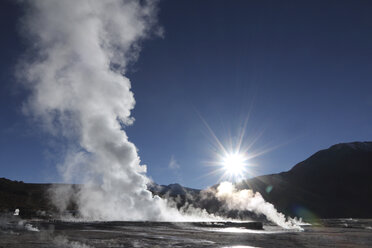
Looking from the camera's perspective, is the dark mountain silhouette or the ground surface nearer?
the ground surface

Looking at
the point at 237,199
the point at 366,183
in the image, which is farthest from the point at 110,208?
the point at 366,183

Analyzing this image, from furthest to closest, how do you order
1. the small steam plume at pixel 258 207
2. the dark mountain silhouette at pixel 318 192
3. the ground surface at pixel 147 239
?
the dark mountain silhouette at pixel 318 192, the small steam plume at pixel 258 207, the ground surface at pixel 147 239

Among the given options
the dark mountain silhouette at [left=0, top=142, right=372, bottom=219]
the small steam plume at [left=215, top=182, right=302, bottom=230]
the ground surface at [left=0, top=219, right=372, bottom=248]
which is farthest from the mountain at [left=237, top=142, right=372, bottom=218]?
the ground surface at [left=0, top=219, right=372, bottom=248]

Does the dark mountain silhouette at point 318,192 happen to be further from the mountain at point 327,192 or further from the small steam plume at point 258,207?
the small steam plume at point 258,207

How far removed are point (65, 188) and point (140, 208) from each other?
127m

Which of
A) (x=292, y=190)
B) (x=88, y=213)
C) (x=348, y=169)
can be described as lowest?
(x=88, y=213)

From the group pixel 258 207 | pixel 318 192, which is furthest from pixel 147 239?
pixel 318 192

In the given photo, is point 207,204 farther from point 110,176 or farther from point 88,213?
point 110,176

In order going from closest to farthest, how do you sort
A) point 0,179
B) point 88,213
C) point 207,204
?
point 88,213 → point 0,179 → point 207,204

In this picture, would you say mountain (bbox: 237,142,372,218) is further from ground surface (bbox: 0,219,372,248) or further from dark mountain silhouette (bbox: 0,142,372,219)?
ground surface (bbox: 0,219,372,248)

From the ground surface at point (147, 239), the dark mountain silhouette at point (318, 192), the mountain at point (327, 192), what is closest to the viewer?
the ground surface at point (147, 239)

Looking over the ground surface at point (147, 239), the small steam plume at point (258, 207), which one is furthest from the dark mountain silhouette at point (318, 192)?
the ground surface at point (147, 239)

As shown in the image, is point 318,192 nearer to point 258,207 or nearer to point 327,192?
point 327,192

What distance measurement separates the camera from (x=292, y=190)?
182 metres
